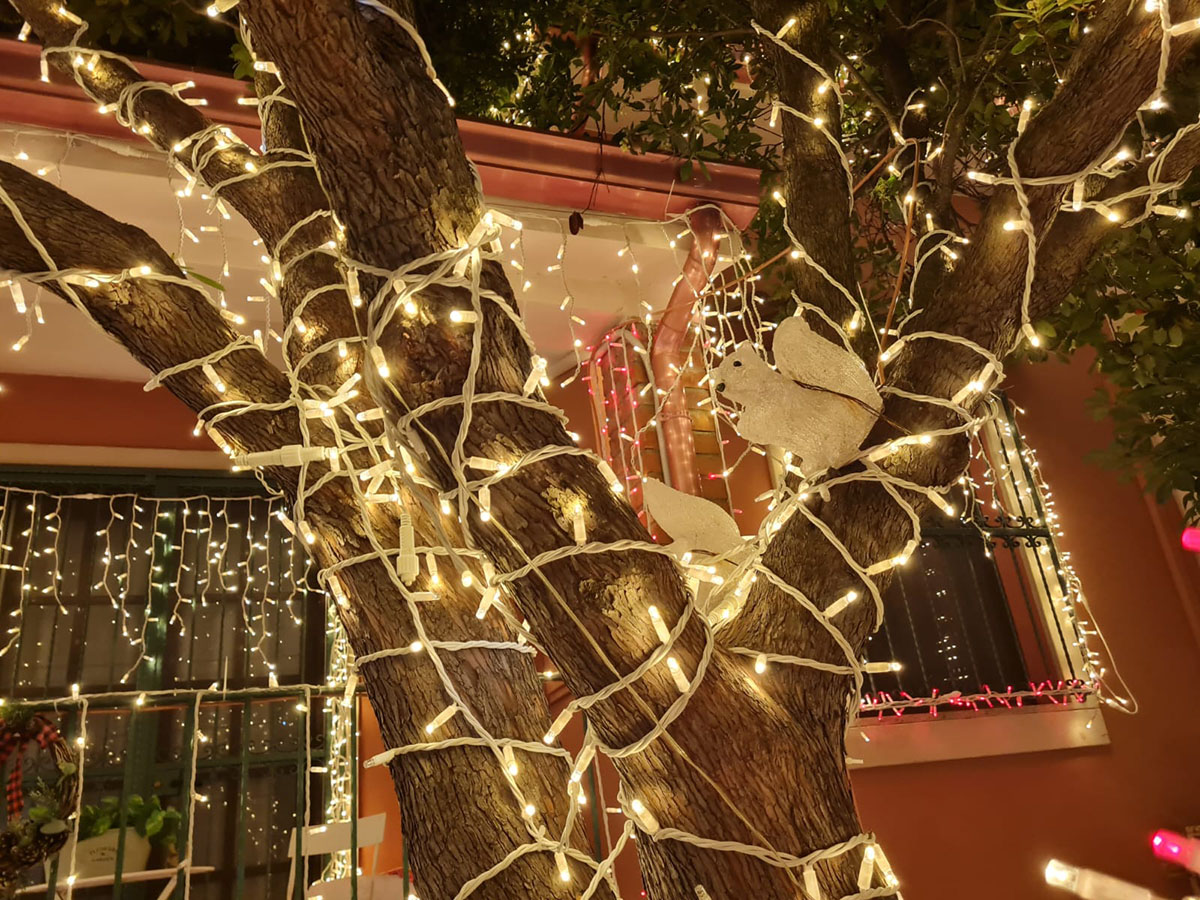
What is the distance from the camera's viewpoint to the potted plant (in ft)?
11.5

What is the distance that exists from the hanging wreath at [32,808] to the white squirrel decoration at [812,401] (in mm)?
2830

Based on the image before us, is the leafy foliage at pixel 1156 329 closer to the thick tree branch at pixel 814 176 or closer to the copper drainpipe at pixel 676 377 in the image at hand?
the thick tree branch at pixel 814 176

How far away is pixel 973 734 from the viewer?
163 inches

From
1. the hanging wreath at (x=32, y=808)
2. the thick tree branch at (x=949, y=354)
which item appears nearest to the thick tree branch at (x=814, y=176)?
the thick tree branch at (x=949, y=354)

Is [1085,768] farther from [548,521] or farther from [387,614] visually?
[548,521]

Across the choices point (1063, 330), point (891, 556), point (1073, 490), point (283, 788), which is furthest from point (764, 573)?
point (1073, 490)

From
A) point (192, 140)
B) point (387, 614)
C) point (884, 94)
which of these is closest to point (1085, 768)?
point (884, 94)

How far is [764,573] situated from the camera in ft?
4.11

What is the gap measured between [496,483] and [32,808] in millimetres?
2842

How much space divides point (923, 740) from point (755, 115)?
2939mm

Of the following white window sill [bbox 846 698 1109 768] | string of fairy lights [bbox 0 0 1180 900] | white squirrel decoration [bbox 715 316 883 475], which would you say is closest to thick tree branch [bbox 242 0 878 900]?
string of fairy lights [bbox 0 0 1180 900]

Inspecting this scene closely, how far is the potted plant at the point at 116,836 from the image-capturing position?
3.49 meters

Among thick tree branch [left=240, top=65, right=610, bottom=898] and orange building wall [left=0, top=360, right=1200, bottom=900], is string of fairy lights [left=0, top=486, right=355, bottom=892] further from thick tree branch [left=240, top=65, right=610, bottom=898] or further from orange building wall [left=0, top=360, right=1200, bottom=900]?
thick tree branch [left=240, top=65, right=610, bottom=898]

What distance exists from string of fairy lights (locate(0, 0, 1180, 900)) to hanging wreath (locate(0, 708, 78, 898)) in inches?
74.6
